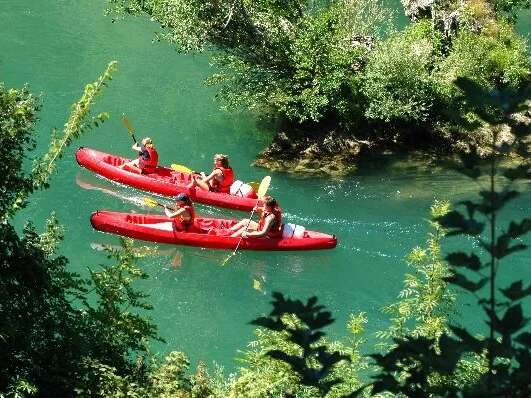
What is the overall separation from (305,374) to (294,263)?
10.8 meters

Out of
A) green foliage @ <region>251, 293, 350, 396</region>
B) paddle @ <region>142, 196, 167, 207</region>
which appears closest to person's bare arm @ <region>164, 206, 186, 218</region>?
paddle @ <region>142, 196, 167, 207</region>

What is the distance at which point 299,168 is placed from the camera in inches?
657

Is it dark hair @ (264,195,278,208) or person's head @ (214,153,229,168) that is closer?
dark hair @ (264,195,278,208)

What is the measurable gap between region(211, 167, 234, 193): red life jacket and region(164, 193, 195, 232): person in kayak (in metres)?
1.51

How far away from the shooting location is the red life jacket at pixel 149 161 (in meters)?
15.4

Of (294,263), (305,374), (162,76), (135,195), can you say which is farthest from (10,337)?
(162,76)

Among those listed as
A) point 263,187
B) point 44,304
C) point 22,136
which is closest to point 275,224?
point 263,187

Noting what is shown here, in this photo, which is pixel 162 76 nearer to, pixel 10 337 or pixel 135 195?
pixel 135 195

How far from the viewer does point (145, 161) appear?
15.4 m

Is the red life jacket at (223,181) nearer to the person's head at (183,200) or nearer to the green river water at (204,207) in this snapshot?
the green river water at (204,207)

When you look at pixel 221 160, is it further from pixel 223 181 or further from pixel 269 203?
pixel 269 203

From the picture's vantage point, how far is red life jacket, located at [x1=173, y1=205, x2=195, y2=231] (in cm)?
1357

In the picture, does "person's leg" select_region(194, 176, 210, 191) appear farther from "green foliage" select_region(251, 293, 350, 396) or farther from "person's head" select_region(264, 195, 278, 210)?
"green foliage" select_region(251, 293, 350, 396)

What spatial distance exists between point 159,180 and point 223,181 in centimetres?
120
